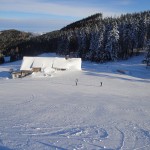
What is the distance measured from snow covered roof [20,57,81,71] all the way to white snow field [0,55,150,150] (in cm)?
1088

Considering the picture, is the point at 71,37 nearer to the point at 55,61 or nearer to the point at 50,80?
the point at 55,61

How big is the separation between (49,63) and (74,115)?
117ft

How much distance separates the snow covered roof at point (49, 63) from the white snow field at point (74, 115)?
428 inches

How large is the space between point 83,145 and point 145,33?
78.0 m

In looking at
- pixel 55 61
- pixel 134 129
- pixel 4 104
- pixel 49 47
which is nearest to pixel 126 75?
pixel 55 61

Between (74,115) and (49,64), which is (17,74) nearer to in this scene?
(49,64)

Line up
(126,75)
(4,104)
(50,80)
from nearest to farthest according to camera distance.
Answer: (4,104) < (50,80) < (126,75)

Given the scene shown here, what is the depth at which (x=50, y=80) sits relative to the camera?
50000mm

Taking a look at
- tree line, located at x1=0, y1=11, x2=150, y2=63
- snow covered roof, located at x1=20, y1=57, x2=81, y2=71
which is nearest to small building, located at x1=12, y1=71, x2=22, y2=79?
snow covered roof, located at x1=20, y1=57, x2=81, y2=71

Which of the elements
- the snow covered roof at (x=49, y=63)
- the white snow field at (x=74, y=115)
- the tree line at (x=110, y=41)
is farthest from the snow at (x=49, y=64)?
Answer: the tree line at (x=110, y=41)

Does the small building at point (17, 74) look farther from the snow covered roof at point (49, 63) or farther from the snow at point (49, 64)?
the snow covered roof at point (49, 63)

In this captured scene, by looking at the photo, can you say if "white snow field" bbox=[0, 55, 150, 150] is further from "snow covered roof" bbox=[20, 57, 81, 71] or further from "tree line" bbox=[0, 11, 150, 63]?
"tree line" bbox=[0, 11, 150, 63]

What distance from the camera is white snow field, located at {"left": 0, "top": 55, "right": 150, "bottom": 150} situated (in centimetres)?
1794

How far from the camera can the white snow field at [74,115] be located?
58.9 ft
